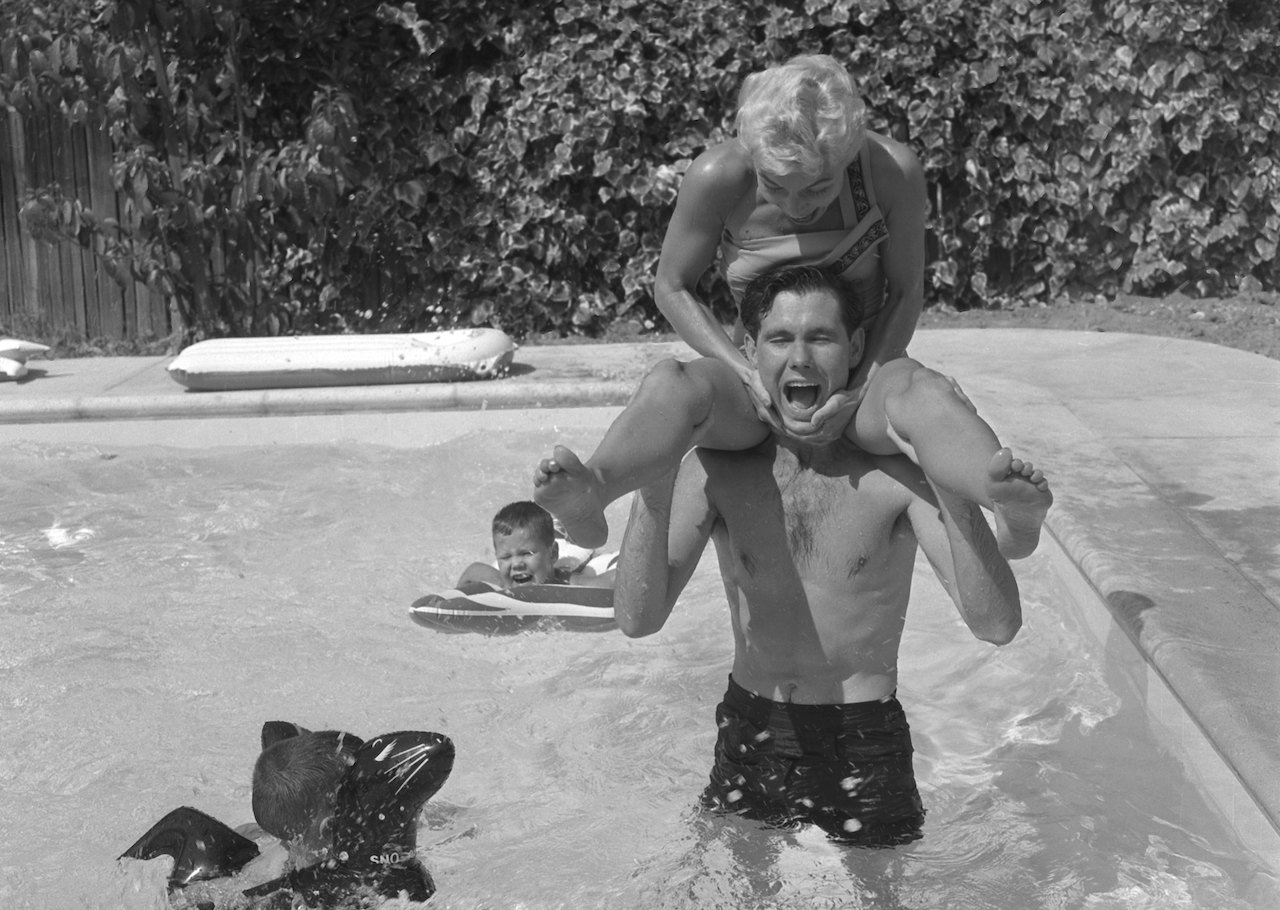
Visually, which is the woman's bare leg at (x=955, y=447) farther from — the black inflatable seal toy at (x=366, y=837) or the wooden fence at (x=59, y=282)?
the wooden fence at (x=59, y=282)

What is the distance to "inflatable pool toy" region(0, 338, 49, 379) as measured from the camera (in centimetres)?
770

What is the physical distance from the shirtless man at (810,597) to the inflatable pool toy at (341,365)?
4.32 m

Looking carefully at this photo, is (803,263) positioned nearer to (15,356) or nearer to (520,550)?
(520,550)

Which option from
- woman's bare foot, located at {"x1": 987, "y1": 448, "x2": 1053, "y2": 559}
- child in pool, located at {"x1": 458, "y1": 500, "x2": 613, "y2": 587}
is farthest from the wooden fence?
woman's bare foot, located at {"x1": 987, "y1": 448, "x2": 1053, "y2": 559}

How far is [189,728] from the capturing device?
14.5 feet

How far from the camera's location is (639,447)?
2.55 meters

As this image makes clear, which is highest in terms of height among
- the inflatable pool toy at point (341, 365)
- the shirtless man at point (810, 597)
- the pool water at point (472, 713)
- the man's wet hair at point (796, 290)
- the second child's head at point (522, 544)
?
the man's wet hair at point (796, 290)

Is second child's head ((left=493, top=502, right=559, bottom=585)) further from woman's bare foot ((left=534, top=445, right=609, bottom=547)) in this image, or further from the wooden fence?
the wooden fence

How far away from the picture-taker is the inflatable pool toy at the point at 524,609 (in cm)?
486

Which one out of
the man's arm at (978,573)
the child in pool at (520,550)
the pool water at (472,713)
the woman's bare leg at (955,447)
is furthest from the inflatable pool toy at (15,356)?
the man's arm at (978,573)

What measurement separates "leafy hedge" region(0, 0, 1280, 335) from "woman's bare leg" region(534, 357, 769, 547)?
660cm

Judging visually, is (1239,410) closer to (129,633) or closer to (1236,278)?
(1236,278)

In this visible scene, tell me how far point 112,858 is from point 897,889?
1.95m

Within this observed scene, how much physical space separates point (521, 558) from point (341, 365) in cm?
246
